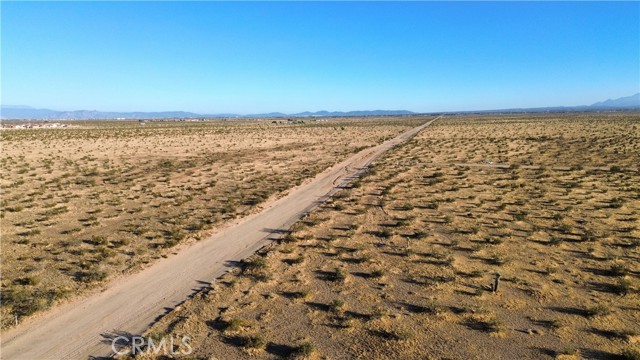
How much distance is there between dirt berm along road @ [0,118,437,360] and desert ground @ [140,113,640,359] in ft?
2.64

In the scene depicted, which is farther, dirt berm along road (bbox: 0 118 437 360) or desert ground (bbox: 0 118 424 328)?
desert ground (bbox: 0 118 424 328)

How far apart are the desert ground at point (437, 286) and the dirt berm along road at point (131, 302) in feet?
2.64

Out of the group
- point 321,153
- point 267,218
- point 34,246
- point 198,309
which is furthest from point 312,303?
point 321,153

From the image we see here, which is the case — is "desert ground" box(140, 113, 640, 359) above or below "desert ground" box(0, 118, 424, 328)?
below

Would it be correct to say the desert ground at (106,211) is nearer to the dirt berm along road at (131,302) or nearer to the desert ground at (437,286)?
the dirt berm along road at (131,302)

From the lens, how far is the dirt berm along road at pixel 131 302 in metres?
9.02

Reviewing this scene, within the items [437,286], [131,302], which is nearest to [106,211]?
[131,302]

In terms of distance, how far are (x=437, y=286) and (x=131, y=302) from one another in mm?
9395

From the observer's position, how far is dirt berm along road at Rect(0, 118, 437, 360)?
902cm

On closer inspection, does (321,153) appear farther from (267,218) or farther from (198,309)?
(198,309)

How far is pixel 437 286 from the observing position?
39.3ft

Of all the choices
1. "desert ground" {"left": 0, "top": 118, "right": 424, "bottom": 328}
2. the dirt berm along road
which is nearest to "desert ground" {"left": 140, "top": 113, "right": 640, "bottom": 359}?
the dirt berm along road

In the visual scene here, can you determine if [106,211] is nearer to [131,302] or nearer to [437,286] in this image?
[131,302]

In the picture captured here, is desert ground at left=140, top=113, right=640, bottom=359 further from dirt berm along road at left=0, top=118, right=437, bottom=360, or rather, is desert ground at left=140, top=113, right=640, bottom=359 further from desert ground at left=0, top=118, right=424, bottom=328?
desert ground at left=0, top=118, right=424, bottom=328
